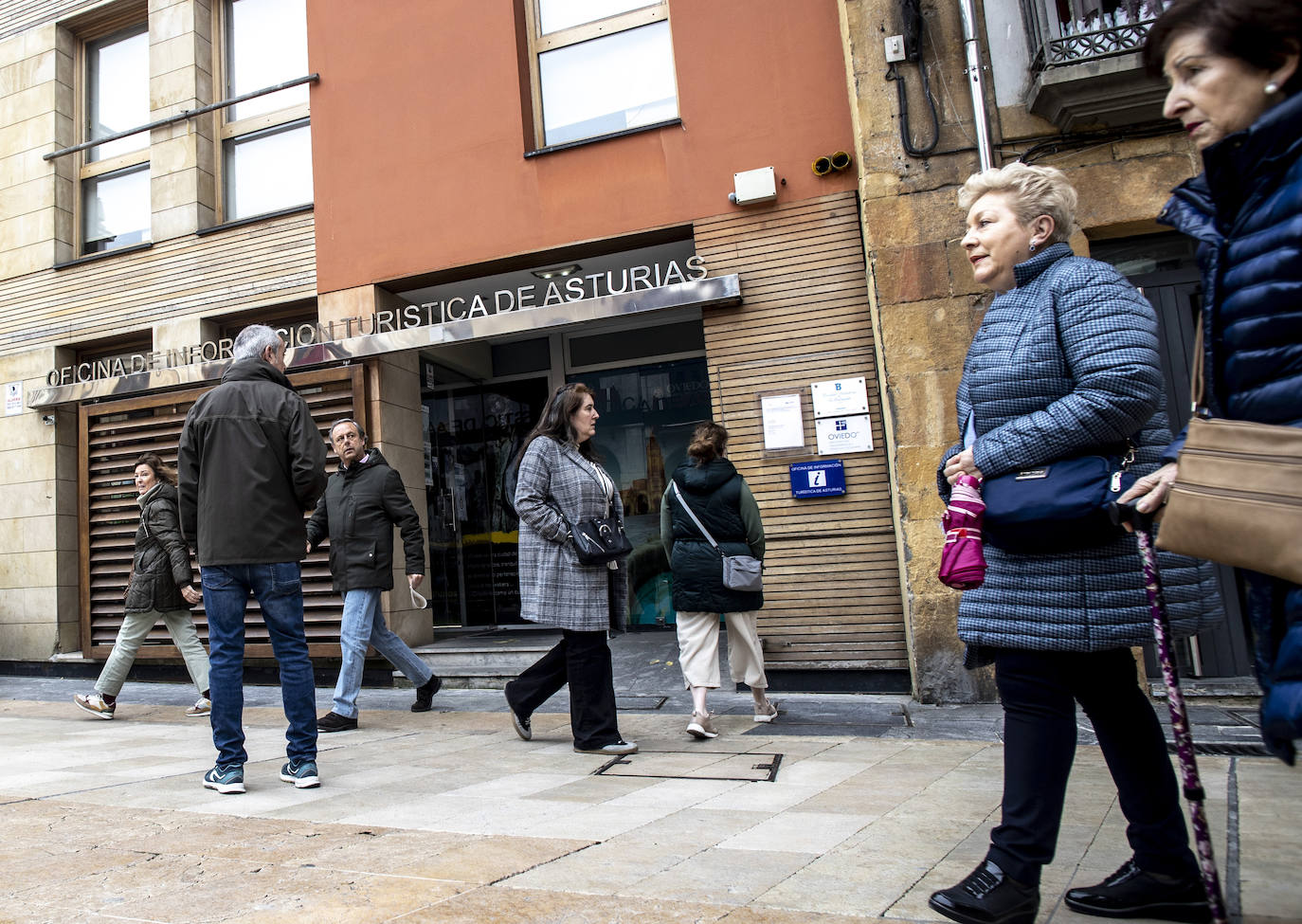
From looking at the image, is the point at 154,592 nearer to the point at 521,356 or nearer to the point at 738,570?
the point at 738,570

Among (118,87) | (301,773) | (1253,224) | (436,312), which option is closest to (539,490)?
(301,773)

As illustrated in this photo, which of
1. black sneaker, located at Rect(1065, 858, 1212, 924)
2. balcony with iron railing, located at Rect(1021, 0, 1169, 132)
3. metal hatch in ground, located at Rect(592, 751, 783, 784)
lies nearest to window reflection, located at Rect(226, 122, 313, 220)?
balcony with iron railing, located at Rect(1021, 0, 1169, 132)

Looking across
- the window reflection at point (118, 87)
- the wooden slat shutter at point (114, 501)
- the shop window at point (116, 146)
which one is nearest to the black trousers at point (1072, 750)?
the wooden slat shutter at point (114, 501)

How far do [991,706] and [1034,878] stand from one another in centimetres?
394

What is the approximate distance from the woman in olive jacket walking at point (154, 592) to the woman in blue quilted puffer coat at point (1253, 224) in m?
6.52

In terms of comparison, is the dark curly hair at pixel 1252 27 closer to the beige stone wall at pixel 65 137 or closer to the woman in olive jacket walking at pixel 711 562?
the woman in olive jacket walking at pixel 711 562

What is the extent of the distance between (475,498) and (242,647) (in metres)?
5.77

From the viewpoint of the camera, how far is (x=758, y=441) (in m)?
7.09

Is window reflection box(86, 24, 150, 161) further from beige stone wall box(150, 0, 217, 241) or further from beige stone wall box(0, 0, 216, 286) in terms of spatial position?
beige stone wall box(150, 0, 217, 241)

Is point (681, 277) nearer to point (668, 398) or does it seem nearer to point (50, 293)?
point (668, 398)

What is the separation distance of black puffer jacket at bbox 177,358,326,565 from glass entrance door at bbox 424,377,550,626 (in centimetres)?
539

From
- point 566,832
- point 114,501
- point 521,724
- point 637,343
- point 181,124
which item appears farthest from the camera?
point 181,124

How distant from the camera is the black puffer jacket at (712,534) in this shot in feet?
18.3

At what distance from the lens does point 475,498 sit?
1012cm
